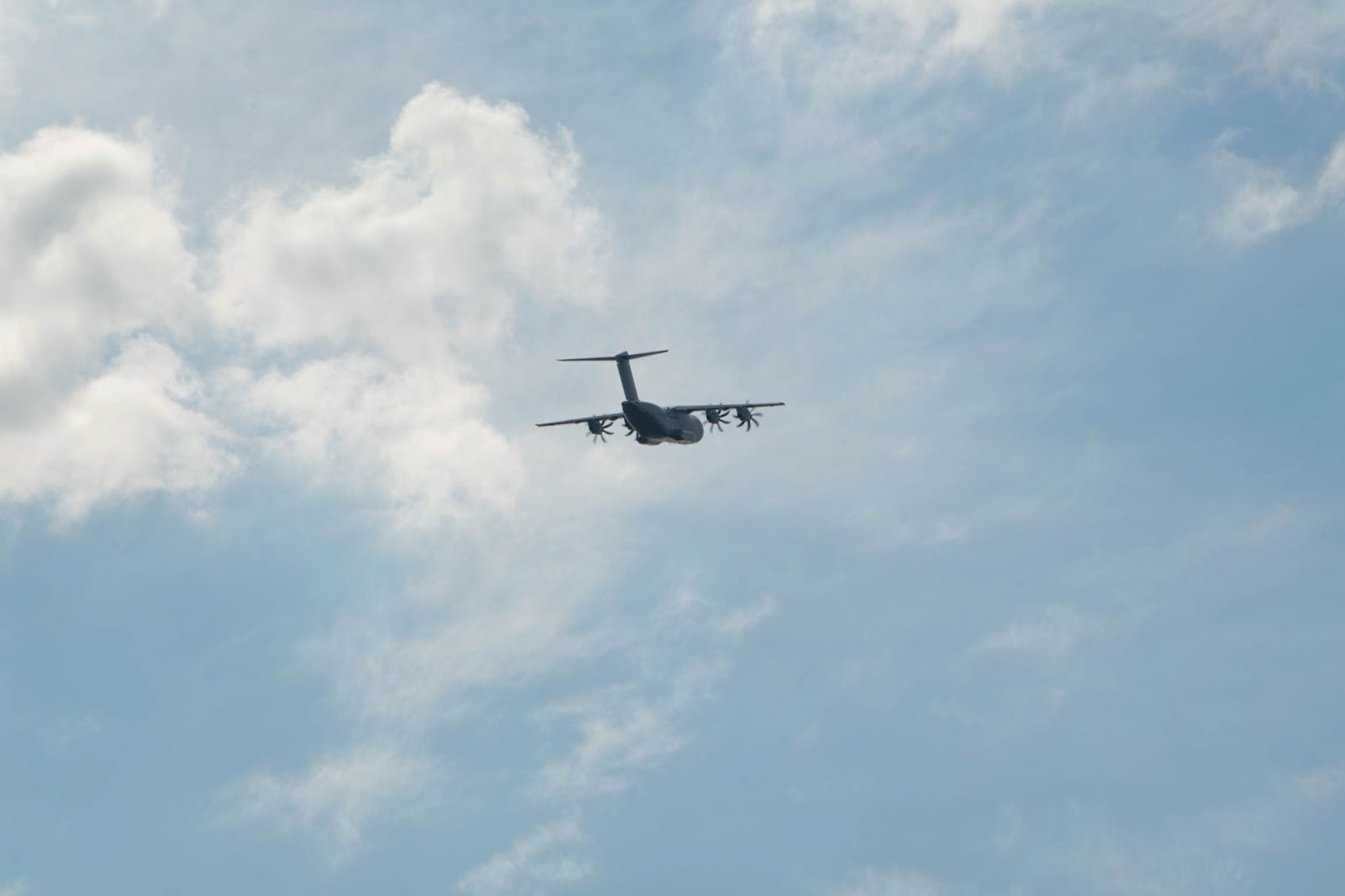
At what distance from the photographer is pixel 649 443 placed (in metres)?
186

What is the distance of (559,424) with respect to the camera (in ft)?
644

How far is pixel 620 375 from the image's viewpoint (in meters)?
189

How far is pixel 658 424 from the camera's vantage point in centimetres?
18288

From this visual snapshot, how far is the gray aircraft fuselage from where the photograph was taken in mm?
180875

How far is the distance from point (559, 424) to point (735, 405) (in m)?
20.3

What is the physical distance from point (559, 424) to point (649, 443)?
15078mm

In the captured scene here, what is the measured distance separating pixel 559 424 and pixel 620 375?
11.7 m

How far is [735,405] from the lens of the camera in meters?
196

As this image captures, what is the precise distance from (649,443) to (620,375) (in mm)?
8834

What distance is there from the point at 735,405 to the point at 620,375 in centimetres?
1530

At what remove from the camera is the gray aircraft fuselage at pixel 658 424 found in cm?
18088
